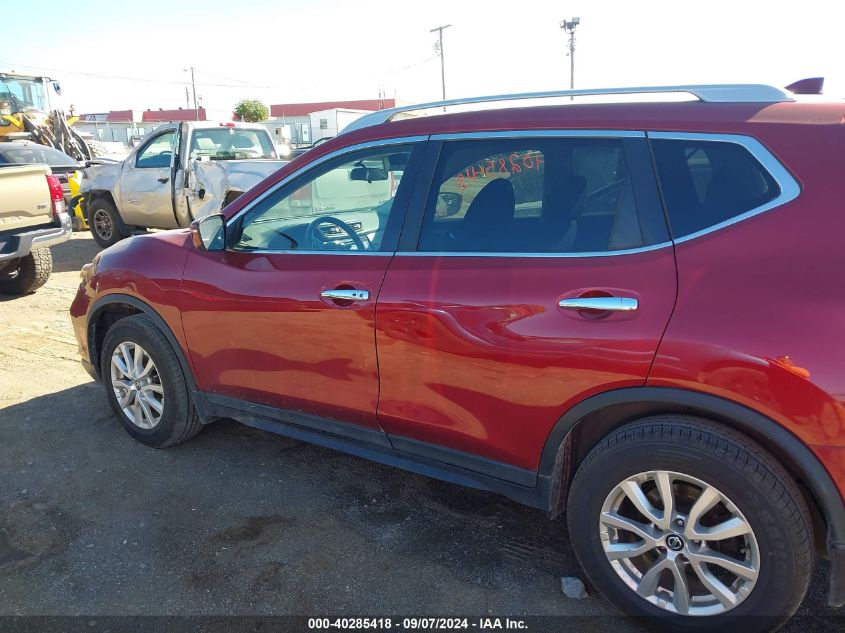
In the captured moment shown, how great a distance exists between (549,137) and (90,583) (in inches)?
103

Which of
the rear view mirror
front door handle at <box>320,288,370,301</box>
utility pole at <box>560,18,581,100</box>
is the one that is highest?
utility pole at <box>560,18,581,100</box>

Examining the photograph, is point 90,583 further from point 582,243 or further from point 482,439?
point 582,243

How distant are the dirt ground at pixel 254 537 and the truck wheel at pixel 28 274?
160 inches

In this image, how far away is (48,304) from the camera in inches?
286

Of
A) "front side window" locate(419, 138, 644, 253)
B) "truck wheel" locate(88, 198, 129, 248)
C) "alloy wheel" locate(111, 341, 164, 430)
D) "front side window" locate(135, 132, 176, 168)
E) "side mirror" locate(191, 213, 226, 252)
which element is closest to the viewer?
"front side window" locate(419, 138, 644, 253)

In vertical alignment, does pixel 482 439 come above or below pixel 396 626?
above

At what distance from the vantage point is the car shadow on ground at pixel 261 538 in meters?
2.57

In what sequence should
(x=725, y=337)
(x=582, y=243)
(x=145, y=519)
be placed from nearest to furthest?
(x=725, y=337), (x=582, y=243), (x=145, y=519)

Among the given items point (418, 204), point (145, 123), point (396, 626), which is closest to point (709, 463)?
point (396, 626)

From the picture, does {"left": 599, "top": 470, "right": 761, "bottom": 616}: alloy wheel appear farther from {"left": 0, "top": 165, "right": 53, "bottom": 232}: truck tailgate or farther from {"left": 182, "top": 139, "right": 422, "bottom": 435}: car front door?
{"left": 0, "top": 165, "right": 53, "bottom": 232}: truck tailgate

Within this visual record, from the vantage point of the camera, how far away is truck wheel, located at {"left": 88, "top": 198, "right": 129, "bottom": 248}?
10531 mm

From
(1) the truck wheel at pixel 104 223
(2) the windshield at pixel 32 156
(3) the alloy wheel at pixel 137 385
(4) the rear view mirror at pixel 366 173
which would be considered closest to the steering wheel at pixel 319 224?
(4) the rear view mirror at pixel 366 173

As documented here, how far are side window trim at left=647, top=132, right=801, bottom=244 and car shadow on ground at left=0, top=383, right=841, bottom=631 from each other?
1.50 metres

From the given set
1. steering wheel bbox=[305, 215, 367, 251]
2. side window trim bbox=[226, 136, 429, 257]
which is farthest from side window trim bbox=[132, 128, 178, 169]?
steering wheel bbox=[305, 215, 367, 251]
